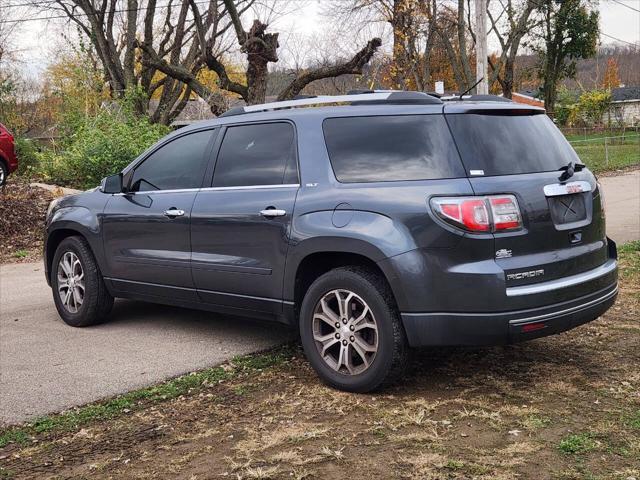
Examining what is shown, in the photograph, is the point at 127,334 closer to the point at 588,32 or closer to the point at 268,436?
the point at 268,436

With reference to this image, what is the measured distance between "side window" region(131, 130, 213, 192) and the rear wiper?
101 inches

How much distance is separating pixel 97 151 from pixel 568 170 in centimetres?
1294

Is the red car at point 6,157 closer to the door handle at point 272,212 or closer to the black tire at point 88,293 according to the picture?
the black tire at point 88,293

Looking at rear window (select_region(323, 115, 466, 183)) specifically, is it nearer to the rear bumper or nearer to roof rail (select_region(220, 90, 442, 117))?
roof rail (select_region(220, 90, 442, 117))

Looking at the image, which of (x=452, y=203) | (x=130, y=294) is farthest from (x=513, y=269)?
(x=130, y=294)

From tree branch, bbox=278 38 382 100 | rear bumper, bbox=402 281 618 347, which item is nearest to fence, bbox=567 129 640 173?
tree branch, bbox=278 38 382 100

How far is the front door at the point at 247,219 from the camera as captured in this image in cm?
496

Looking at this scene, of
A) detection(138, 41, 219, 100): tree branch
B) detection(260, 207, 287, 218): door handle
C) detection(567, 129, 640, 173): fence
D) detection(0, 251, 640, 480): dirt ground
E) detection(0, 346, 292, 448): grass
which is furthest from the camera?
detection(567, 129, 640, 173): fence

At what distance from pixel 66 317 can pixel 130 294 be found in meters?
0.81

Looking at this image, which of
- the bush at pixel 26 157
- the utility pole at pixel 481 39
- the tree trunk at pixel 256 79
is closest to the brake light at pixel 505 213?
the utility pole at pixel 481 39

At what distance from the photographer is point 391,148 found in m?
4.56

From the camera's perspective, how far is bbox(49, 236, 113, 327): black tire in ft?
21.0

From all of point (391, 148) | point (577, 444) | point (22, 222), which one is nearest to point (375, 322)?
point (391, 148)

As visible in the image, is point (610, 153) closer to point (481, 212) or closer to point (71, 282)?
point (71, 282)
